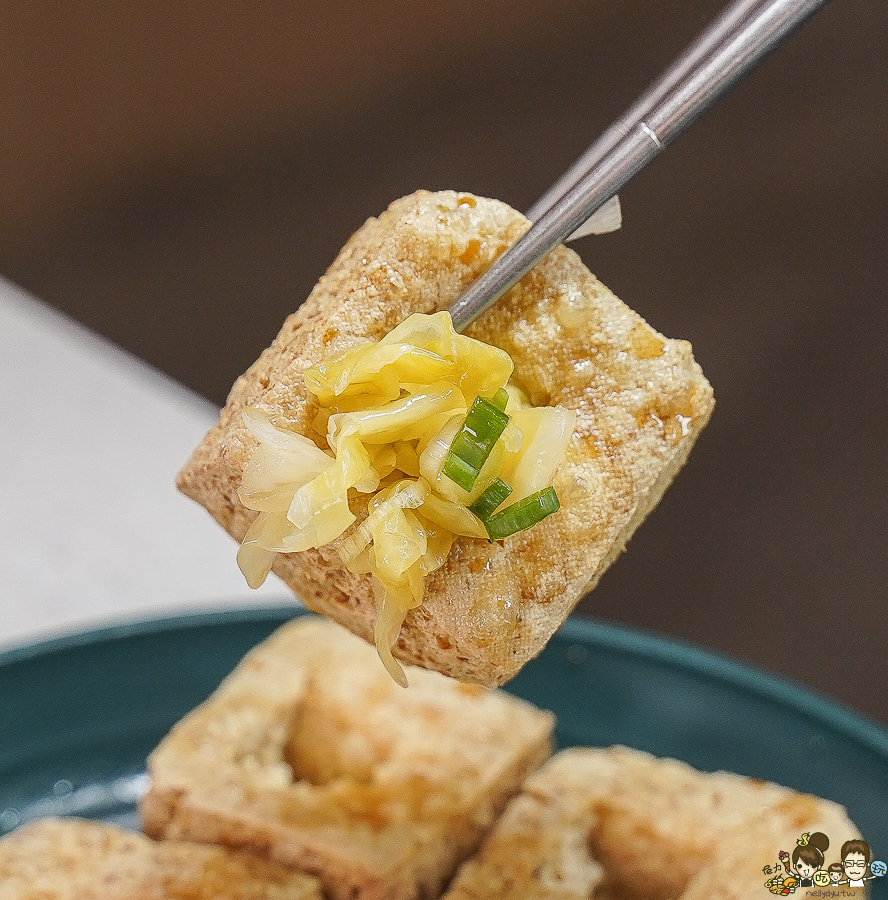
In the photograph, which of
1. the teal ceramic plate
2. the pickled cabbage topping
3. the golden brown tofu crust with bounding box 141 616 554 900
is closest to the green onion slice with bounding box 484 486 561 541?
the pickled cabbage topping

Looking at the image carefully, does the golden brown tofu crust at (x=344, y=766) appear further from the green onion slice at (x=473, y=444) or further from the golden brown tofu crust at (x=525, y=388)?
the green onion slice at (x=473, y=444)

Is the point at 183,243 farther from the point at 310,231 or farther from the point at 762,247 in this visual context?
the point at 762,247

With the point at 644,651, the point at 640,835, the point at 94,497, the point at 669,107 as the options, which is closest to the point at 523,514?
the point at 669,107

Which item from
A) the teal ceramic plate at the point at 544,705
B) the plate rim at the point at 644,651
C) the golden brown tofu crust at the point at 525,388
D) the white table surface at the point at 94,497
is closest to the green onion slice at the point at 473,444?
the golden brown tofu crust at the point at 525,388

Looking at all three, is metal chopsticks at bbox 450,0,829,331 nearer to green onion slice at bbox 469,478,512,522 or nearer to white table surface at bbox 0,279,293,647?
green onion slice at bbox 469,478,512,522

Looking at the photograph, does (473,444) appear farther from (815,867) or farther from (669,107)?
(815,867)

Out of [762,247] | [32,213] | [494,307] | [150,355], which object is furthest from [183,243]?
[494,307]
